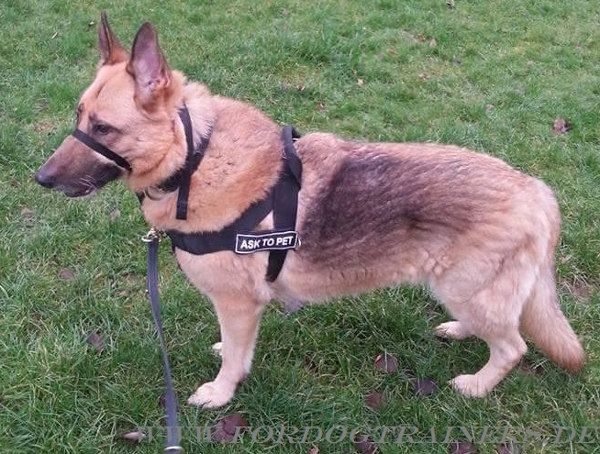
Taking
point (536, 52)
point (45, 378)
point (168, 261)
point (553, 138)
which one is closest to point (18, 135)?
point (168, 261)

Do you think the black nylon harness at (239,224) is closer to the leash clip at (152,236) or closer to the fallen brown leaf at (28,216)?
the leash clip at (152,236)

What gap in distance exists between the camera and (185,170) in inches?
105

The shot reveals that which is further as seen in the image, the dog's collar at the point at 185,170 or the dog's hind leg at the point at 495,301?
the dog's hind leg at the point at 495,301

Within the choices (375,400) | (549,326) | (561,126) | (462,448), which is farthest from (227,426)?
(561,126)

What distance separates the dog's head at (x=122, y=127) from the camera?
8.29 ft

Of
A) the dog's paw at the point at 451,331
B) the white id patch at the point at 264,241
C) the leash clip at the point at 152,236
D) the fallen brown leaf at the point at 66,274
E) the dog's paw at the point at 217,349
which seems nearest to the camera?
the white id patch at the point at 264,241

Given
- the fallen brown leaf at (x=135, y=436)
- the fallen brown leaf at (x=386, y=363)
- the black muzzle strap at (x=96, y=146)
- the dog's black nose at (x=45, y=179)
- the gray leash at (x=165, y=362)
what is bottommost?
the fallen brown leaf at (x=386, y=363)

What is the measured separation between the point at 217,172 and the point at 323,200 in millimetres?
536

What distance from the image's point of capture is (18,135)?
4.98 meters

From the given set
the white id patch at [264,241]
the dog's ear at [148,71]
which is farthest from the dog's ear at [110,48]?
Result: the white id patch at [264,241]

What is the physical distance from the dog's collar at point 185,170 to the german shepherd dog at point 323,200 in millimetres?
26

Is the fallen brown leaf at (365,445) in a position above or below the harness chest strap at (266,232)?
below

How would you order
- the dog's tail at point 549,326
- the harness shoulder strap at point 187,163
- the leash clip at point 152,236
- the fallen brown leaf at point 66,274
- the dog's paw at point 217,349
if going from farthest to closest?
1. the fallen brown leaf at point 66,274
2. the dog's paw at point 217,349
3. the dog's tail at point 549,326
4. the leash clip at point 152,236
5. the harness shoulder strap at point 187,163

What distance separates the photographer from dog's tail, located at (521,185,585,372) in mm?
3062
